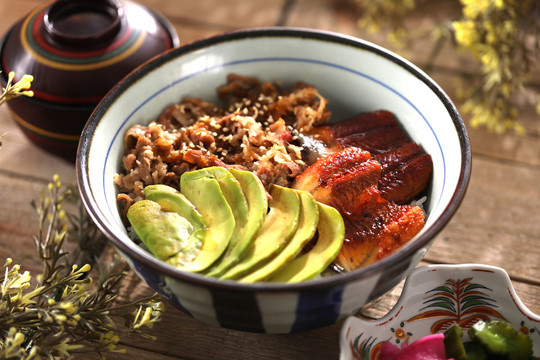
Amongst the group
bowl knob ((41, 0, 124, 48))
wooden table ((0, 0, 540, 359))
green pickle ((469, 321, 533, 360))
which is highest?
bowl knob ((41, 0, 124, 48))

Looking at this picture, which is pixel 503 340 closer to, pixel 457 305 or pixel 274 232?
pixel 457 305

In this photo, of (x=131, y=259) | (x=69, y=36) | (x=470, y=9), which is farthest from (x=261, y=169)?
(x=470, y=9)

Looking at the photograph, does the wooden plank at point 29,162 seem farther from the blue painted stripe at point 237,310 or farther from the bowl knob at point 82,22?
the blue painted stripe at point 237,310

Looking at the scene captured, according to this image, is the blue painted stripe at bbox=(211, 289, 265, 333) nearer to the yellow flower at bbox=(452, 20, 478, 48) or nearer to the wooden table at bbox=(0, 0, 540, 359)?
the wooden table at bbox=(0, 0, 540, 359)

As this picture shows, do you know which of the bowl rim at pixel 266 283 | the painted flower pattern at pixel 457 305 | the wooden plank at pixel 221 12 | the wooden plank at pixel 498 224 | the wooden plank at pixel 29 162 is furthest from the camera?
the wooden plank at pixel 221 12

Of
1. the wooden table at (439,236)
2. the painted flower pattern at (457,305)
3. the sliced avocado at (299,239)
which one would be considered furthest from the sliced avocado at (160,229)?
the painted flower pattern at (457,305)

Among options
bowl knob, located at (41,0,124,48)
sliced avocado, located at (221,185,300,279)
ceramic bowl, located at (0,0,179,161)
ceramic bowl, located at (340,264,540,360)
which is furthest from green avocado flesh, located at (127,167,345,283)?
bowl knob, located at (41,0,124,48)

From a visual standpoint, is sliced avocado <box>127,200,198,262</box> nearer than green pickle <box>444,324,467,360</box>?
No
